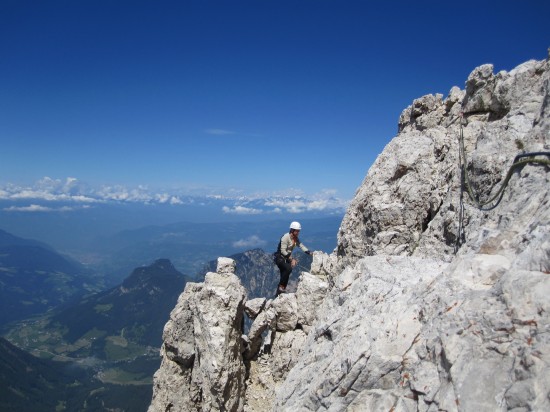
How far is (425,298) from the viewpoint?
9852 mm

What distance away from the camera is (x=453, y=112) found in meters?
21.4

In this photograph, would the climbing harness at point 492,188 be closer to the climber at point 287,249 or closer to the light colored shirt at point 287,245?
the climber at point 287,249

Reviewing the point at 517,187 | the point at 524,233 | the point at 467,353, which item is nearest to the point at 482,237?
the point at 524,233

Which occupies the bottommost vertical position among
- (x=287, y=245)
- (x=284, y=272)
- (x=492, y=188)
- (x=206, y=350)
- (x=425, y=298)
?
(x=206, y=350)

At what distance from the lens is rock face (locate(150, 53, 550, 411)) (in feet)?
24.3

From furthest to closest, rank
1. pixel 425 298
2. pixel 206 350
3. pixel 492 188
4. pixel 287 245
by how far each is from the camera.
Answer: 1. pixel 287 245
2. pixel 206 350
3. pixel 492 188
4. pixel 425 298

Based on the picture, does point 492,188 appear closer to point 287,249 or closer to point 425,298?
point 425,298

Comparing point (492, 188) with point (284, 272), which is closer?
point (492, 188)

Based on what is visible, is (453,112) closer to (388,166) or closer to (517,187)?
(388,166)

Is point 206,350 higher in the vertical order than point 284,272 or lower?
lower

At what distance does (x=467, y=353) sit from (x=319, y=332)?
6.49m

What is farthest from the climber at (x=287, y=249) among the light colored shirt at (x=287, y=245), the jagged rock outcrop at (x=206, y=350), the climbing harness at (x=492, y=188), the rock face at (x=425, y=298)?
the climbing harness at (x=492, y=188)

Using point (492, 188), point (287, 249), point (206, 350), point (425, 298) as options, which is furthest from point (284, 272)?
point (425, 298)

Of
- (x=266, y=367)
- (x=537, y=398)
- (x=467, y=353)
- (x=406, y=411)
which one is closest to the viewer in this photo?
(x=537, y=398)
